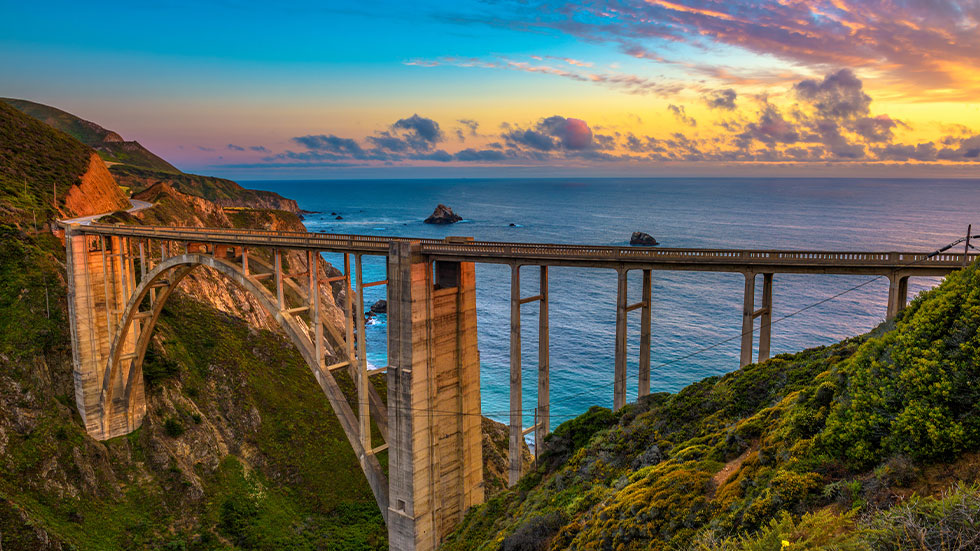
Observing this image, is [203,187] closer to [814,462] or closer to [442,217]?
[442,217]

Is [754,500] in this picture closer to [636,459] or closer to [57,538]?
[636,459]

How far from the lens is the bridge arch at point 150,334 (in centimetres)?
2842

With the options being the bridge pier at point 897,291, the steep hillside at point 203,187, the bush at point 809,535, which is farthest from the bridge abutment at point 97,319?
the steep hillside at point 203,187

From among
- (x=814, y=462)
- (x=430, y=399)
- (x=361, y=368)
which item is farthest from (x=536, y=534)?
(x=361, y=368)

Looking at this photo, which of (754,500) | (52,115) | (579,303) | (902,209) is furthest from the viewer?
(902,209)

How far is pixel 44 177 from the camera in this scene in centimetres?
5331

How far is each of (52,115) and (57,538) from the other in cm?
18206

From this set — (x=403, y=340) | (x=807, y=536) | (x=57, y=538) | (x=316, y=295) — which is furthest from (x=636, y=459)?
(x=57, y=538)

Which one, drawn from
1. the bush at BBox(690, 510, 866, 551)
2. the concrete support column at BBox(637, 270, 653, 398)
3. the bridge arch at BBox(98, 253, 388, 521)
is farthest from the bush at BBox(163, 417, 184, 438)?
the bush at BBox(690, 510, 866, 551)

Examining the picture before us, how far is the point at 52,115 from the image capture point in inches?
6437

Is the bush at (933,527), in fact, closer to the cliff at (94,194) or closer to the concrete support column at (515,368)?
the concrete support column at (515,368)

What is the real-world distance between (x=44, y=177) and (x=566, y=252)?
2197 inches

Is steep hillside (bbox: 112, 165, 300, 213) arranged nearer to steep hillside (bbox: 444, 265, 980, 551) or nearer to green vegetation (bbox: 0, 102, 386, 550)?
green vegetation (bbox: 0, 102, 386, 550)

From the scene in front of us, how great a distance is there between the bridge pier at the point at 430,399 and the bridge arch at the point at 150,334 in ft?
8.16
